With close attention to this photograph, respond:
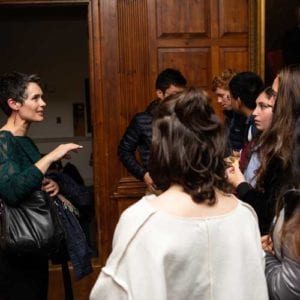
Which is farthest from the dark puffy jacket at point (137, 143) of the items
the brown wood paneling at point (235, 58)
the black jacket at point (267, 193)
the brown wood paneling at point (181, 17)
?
the black jacket at point (267, 193)

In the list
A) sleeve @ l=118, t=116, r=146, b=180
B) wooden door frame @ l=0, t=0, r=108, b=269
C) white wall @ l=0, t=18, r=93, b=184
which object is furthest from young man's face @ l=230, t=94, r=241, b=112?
white wall @ l=0, t=18, r=93, b=184

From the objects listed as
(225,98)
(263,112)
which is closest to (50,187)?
(263,112)

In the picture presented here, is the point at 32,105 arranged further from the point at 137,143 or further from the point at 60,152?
the point at 137,143

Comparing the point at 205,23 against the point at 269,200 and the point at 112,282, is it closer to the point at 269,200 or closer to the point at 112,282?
the point at 269,200

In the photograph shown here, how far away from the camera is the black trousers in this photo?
2760 millimetres

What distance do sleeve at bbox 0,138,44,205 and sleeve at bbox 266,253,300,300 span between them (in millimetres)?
1345

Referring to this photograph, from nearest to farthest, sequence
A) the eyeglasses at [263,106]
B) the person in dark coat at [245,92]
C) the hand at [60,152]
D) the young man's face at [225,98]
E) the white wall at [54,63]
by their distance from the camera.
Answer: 1. the hand at [60,152]
2. the eyeglasses at [263,106]
3. the person in dark coat at [245,92]
4. the young man's face at [225,98]
5. the white wall at [54,63]

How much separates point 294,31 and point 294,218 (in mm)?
3014

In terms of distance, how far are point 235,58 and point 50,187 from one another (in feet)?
7.62

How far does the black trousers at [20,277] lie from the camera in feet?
9.05

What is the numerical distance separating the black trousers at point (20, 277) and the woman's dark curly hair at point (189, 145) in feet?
4.76

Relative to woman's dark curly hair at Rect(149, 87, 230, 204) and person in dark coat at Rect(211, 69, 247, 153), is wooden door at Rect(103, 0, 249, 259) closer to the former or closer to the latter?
person in dark coat at Rect(211, 69, 247, 153)

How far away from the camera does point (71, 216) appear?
3.00 meters

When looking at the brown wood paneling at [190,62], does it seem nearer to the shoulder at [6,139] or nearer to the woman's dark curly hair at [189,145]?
the shoulder at [6,139]
